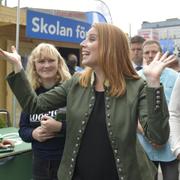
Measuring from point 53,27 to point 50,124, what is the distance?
17.3 feet

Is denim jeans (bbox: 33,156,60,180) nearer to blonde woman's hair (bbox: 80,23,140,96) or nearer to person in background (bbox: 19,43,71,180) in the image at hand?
person in background (bbox: 19,43,71,180)

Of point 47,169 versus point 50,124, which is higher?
point 50,124

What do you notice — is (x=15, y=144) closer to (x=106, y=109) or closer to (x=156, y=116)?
(x=106, y=109)

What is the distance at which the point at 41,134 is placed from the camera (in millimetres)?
2799

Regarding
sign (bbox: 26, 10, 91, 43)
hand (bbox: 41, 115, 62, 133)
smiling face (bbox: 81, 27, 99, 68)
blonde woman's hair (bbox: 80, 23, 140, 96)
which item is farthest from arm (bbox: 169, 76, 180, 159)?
sign (bbox: 26, 10, 91, 43)

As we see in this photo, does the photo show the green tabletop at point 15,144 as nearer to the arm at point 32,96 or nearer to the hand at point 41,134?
the hand at point 41,134

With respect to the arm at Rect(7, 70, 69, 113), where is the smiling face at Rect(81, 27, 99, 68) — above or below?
above

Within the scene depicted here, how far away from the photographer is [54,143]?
292 centimetres

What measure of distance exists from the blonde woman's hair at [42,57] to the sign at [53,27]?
13.1 ft

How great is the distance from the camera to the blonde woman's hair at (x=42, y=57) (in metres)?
3.05

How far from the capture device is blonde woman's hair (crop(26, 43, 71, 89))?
305 centimetres

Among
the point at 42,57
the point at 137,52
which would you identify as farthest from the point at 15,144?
the point at 137,52

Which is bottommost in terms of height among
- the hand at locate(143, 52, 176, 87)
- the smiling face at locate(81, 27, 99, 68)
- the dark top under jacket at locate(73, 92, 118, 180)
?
the dark top under jacket at locate(73, 92, 118, 180)

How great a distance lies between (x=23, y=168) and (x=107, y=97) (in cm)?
198
